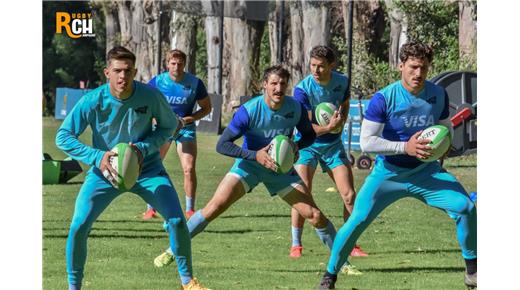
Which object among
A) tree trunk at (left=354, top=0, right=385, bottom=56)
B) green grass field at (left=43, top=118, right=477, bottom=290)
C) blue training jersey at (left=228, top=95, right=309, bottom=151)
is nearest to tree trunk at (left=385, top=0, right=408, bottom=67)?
tree trunk at (left=354, top=0, right=385, bottom=56)

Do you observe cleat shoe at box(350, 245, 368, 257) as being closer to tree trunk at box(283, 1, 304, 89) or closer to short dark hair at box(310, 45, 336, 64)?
short dark hair at box(310, 45, 336, 64)

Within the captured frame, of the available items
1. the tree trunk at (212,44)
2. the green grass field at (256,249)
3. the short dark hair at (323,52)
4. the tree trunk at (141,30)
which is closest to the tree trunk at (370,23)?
the tree trunk at (141,30)

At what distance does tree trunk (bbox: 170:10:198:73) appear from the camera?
39.2 meters

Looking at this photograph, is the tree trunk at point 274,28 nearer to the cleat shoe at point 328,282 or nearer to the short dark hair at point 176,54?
the short dark hair at point 176,54

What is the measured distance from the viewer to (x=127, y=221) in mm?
18125

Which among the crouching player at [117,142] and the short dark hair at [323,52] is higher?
the short dark hair at [323,52]

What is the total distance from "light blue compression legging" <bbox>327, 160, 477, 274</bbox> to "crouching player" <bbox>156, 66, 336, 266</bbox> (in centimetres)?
97

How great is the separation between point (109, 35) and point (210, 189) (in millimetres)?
17594

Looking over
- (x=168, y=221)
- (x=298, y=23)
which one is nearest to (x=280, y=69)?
(x=168, y=221)

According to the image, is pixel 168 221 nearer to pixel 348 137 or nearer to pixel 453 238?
pixel 453 238

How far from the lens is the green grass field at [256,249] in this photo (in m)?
13.3

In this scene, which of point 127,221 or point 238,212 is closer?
point 127,221

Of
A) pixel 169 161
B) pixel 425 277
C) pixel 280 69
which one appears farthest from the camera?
pixel 169 161

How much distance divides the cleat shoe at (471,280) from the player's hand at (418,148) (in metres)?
1.39
